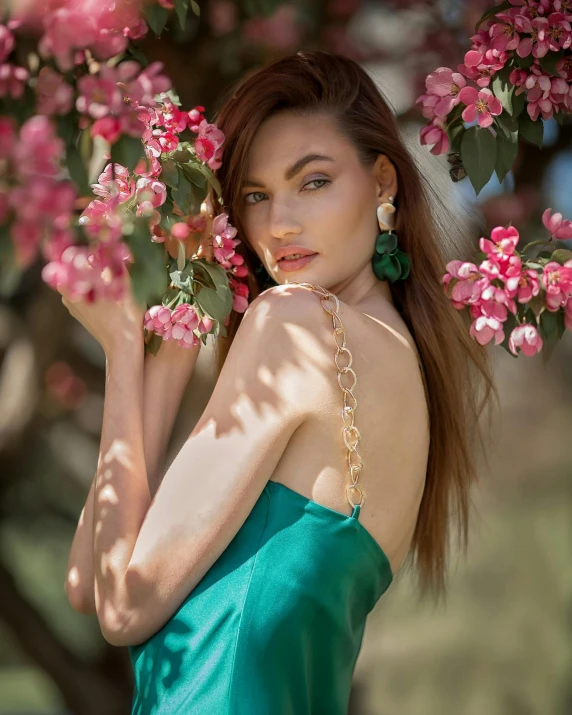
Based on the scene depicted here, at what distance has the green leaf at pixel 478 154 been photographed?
1882mm

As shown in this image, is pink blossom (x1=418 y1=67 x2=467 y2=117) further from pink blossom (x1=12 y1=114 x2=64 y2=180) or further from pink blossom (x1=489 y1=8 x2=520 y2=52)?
pink blossom (x1=12 y1=114 x2=64 y2=180)

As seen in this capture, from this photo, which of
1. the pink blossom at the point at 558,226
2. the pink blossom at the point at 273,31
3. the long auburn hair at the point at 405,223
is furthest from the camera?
the pink blossom at the point at 273,31

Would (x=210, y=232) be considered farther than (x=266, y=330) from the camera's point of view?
Yes

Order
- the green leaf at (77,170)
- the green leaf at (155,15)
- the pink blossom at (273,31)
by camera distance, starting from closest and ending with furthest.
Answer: the green leaf at (77,170), the green leaf at (155,15), the pink blossom at (273,31)

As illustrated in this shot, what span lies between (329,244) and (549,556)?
3994 mm

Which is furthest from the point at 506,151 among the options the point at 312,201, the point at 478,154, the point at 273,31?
the point at 273,31

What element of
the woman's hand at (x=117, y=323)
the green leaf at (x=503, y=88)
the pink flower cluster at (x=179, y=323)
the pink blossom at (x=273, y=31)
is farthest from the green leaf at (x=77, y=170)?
the pink blossom at (x=273, y=31)

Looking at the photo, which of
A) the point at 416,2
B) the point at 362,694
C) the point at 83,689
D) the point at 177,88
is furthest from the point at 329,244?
the point at 362,694

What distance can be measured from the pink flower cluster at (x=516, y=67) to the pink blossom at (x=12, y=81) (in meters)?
0.98

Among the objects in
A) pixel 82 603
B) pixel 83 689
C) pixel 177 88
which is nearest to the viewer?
pixel 82 603

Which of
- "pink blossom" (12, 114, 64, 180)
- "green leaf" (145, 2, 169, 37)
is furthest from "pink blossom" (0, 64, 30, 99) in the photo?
"green leaf" (145, 2, 169, 37)

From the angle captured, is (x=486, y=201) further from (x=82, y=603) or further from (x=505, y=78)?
(x=82, y=603)

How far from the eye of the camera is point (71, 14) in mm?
1188

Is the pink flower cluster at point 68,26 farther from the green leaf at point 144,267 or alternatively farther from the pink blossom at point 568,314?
the pink blossom at point 568,314
